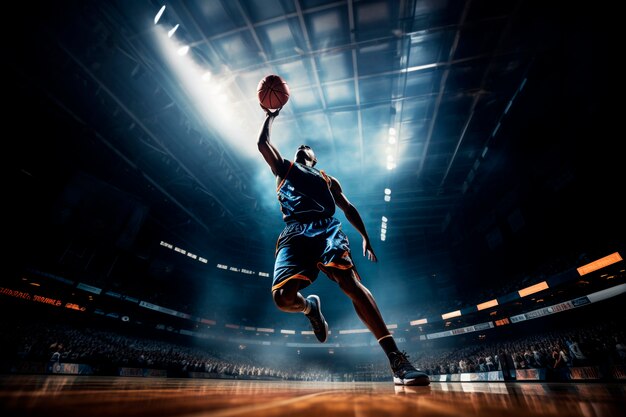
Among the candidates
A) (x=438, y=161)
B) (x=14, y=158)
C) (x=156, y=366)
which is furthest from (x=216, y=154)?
(x=156, y=366)

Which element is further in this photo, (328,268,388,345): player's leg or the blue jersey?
the blue jersey

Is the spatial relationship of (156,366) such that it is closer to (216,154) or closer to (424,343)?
(216,154)

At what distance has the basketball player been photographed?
169cm

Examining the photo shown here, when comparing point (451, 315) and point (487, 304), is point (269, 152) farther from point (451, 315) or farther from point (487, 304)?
point (451, 315)

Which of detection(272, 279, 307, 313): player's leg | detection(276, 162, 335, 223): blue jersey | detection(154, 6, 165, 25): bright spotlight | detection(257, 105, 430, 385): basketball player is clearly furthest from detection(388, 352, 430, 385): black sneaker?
detection(154, 6, 165, 25): bright spotlight

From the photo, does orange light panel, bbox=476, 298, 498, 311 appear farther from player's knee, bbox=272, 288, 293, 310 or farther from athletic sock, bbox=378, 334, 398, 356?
player's knee, bbox=272, 288, 293, 310

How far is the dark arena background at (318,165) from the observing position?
6.00 metres

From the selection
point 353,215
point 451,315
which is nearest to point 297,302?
point 353,215

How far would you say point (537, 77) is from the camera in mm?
7066

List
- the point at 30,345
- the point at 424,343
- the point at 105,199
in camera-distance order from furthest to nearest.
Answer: the point at 424,343 < the point at 105,199 < the point at 30,345

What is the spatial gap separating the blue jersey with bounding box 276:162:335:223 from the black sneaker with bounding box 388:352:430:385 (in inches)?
41.6

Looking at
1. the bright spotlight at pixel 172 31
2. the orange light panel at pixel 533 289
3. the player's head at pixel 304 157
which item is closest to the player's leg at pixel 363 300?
the player's head at pixel 304 157

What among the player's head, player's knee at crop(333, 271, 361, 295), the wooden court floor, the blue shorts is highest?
the player's head

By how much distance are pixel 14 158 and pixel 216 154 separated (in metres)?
6.99
